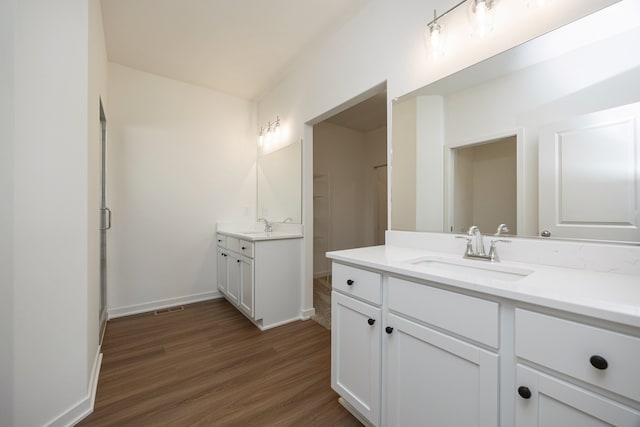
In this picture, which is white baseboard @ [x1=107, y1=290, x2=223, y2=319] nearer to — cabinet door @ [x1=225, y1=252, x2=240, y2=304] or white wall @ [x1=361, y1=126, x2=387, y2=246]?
cabinet door @ [x1=225, y1=252, x2=240, y2=304]

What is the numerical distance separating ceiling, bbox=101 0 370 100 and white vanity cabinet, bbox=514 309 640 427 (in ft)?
7.50

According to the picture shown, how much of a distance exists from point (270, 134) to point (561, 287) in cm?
309

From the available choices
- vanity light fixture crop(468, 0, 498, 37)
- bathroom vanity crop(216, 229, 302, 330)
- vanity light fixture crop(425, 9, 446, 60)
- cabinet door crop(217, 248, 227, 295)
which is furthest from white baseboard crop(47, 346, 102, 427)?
vanity light fixture crop(468, 0, 498, 37)

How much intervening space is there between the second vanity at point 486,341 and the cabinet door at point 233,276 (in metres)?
1.61

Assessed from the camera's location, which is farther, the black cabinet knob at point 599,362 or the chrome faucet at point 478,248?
the chrome faucet at point 478,248

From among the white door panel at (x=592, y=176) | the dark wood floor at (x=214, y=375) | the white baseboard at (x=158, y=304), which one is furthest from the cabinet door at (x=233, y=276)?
the white door panel at (x=592, y=176)

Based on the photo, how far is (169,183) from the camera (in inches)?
120

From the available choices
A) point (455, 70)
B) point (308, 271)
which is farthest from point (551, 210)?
point (308, 271)

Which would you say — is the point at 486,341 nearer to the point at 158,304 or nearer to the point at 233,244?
the point at 233,244

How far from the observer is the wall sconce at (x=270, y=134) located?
10.3 ft

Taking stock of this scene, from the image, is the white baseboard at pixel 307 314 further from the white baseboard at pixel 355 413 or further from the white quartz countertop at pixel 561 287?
the white quartz countertop at pixel 561 287

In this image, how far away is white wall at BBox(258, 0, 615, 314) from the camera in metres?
1.21

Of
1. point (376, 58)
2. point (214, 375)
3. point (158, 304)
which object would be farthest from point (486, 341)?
point (158, 304)

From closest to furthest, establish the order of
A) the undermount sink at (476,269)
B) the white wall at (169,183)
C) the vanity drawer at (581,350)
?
the vanity drawer at (581,350)
the undermount sink at (476,269)
the white wall at (169,183)
